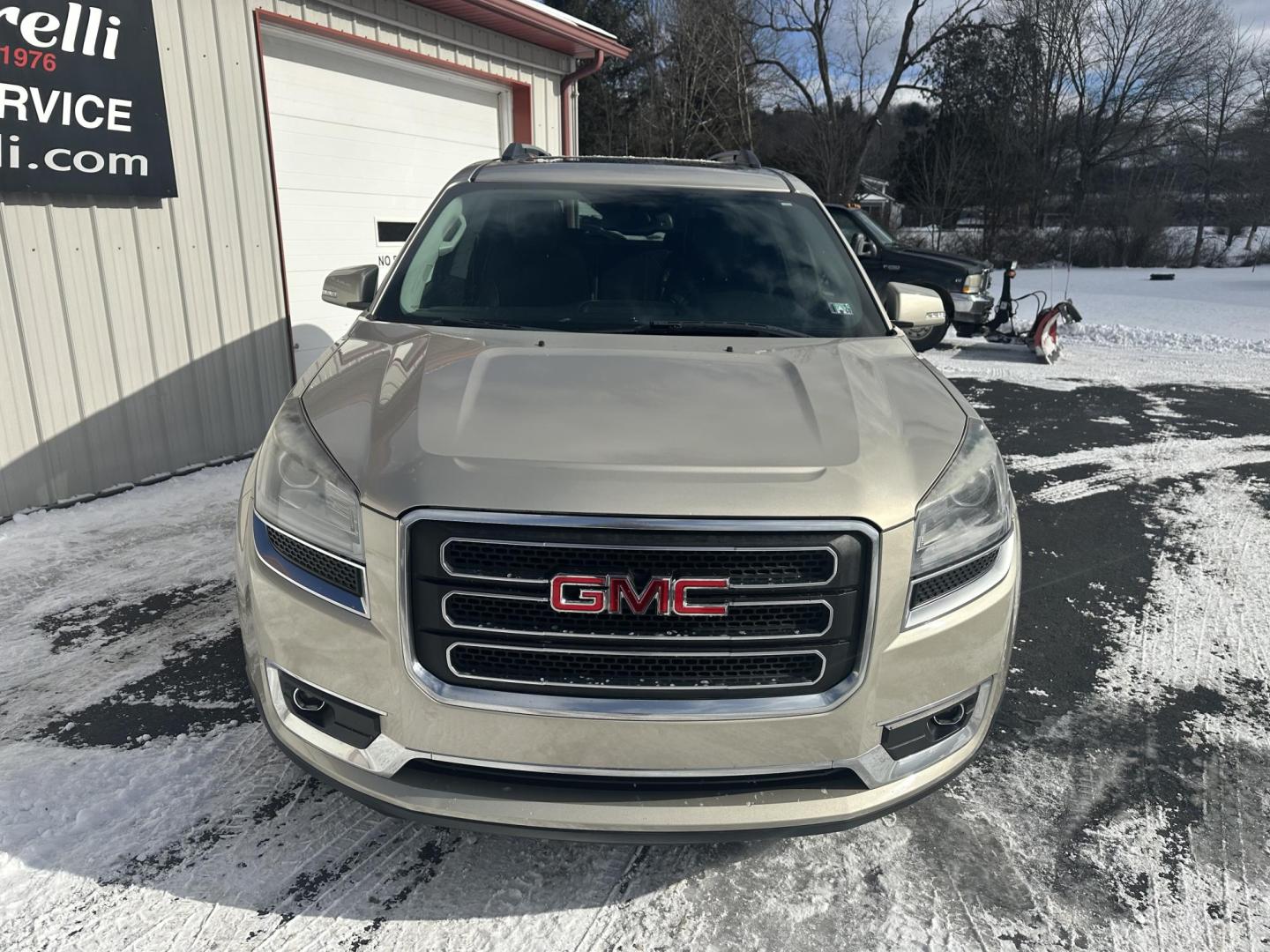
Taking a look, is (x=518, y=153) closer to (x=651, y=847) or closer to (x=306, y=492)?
(x=306, y=492)

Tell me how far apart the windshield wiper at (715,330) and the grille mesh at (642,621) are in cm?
123

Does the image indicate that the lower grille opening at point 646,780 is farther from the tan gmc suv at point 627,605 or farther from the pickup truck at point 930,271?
the pickup truck at point 930,271

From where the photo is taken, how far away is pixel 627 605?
1790mm

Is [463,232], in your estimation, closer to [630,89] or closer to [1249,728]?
[1249,728]

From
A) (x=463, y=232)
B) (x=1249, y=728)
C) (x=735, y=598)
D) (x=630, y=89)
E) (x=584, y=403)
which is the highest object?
(x=630, y=89)

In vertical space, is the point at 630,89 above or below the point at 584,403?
above

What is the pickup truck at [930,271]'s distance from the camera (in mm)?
10766

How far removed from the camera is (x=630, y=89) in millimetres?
25234

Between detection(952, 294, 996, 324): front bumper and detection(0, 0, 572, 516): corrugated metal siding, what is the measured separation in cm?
759

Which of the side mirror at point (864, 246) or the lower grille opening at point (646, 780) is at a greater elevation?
the side mirror at point (864, 246)

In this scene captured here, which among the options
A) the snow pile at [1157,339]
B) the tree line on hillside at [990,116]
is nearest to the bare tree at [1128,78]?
the tree line on hillside at [990,116]

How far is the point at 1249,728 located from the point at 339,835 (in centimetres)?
293

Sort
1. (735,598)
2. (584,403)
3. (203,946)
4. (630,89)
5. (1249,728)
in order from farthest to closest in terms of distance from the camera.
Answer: (630,89) → (1249,728) → (584,403) → (203,946) → (735,598)

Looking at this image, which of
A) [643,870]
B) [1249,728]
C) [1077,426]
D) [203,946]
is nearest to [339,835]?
[203,946]
